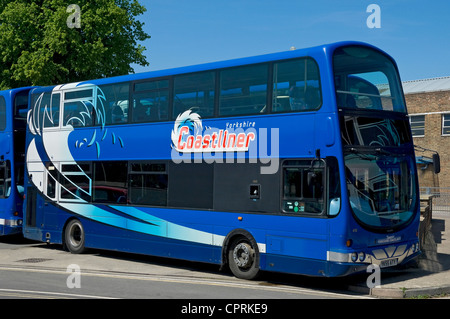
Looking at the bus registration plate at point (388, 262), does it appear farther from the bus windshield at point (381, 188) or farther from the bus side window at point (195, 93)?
the bus side window at point (195, 93)

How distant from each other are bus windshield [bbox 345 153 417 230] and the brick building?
31319mm

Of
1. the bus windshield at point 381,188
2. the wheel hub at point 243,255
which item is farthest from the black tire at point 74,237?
the bus windshield at point 381,188

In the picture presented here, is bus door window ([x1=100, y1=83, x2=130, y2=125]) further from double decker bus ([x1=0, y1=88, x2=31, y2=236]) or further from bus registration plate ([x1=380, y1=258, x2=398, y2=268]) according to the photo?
bus registration plate ([x1=380, y1=258, x2=398, y2=268])

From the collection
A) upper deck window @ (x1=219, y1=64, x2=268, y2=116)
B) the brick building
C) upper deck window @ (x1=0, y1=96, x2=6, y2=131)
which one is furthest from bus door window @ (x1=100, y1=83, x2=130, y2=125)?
the brick building

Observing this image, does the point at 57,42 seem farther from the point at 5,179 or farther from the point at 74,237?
the point at 74,237

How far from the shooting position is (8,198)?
784 inches

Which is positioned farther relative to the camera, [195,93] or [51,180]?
[51,180]

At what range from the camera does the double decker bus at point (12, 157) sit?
19734mm

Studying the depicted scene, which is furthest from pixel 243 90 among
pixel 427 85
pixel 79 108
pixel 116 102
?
pixel 427 85

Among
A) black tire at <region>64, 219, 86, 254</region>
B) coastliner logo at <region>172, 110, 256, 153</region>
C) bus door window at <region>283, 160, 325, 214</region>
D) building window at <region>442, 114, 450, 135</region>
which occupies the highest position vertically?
building window at <region>442, 114, 450, 135</region>

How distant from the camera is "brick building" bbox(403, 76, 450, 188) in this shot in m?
43.6

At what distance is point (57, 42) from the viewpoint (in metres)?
29.4

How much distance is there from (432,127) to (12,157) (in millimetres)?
31865
